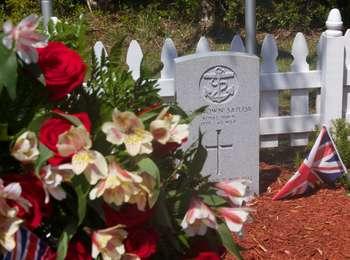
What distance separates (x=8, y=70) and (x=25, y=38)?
8 cm

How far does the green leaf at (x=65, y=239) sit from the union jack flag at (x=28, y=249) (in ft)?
0.14

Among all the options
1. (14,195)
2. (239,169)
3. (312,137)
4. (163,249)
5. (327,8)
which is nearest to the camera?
(14,195)

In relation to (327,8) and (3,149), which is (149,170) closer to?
(3,149)

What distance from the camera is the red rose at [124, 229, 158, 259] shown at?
175 cm

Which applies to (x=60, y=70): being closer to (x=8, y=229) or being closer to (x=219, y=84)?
(x=8, y=229)

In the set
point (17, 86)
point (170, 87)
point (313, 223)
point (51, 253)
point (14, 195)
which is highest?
point (17, 86)

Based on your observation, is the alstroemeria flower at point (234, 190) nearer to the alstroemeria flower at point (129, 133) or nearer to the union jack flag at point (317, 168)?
the alstroemeria flower at point (129, 133)

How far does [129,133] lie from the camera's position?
5.43ft

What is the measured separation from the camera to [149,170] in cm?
165

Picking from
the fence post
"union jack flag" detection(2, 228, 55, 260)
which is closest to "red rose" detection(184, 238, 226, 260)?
"union jack flag" detection(2, 228, 55, 260)

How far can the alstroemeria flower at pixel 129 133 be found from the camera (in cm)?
162

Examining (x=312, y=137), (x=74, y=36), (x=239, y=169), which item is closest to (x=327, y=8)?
(x=312, y=137)

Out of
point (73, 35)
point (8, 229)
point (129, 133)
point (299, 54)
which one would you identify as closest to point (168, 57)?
point (299, 54)

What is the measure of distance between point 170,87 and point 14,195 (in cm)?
343
